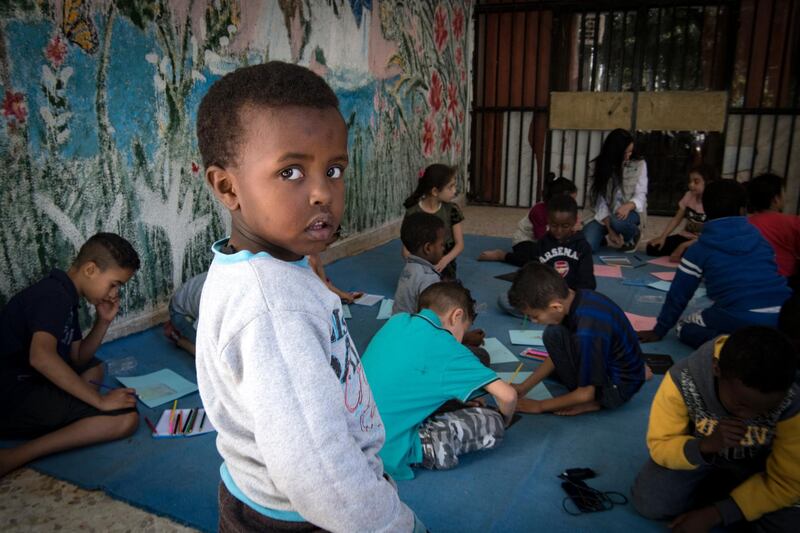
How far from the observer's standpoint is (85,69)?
9.87 ft

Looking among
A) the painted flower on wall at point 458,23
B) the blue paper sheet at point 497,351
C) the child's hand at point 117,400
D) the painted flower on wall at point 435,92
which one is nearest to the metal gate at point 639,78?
the painted flower on wall at point 458,23

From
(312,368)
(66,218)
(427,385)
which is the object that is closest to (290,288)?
(312,368)

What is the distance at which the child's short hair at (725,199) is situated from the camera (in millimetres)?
2961

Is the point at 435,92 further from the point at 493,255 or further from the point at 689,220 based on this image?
the point at 689,220

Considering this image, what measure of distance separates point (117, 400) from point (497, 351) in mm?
1938

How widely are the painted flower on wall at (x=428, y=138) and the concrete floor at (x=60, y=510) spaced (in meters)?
5.41

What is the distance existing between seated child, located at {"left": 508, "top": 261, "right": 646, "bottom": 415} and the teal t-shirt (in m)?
0.53

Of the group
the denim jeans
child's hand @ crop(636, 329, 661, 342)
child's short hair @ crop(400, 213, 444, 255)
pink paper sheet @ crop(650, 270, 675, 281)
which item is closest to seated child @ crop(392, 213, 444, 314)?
child's short hair @ crop(400, 213, 444, 255)

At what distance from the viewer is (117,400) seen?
2.40 m

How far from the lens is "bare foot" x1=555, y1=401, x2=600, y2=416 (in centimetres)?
258

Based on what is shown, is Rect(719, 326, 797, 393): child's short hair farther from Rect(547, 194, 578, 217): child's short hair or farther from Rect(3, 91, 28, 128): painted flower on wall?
Rect(3, 91, 28, 128): painted flower on wall

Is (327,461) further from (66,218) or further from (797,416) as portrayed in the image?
(66,218)

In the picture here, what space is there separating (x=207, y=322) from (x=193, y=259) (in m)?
3.21

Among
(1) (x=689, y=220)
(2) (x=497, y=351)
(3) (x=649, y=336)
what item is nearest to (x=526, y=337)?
(2) (x=497, y=351)
